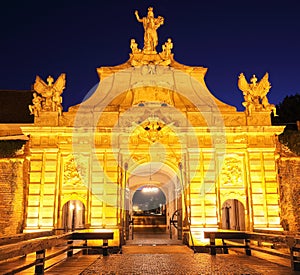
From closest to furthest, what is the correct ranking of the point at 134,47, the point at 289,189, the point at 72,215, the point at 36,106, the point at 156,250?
Result: 1. the point at 156,250
2. the point at 36,106
3. the point at 289,189
4. the point at 134,47
5. the point at 72,215

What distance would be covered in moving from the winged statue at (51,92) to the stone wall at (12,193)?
2844 millimetres

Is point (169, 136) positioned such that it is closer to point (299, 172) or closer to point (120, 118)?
point (120, 118)

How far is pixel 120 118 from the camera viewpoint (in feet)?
52.3

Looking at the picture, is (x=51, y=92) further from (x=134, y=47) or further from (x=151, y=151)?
(x=151, y=151)

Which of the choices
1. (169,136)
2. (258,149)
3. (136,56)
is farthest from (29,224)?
(258,149)

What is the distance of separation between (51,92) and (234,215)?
446 inches

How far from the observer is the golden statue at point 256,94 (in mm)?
A: 16422

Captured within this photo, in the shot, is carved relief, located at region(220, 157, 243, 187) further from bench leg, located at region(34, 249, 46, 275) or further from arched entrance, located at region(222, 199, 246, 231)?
bench leg, located at region(34, 249, 46, 275)

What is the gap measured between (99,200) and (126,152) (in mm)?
2378

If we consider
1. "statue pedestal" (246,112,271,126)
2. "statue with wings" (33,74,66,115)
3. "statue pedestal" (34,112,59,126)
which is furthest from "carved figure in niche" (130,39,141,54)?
"statue pedestal" (246,112,271,126)

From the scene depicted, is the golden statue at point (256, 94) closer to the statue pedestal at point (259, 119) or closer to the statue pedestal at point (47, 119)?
the statue pedestal at point (259, 119)

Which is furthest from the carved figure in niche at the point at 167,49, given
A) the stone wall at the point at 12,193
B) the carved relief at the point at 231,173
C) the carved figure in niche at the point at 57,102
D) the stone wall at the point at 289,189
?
the stone wall at the point at 12,193

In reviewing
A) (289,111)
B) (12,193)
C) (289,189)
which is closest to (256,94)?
(289,189)

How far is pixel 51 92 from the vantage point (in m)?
16.3
